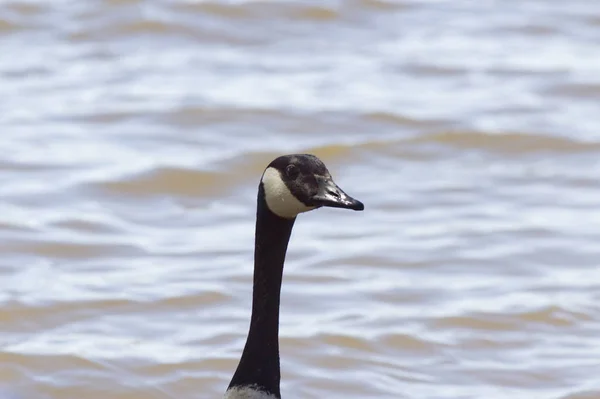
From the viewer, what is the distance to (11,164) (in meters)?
9.75

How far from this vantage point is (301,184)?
177 inches

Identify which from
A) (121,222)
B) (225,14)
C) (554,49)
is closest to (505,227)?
(121,222)

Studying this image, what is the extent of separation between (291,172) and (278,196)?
0.09 m

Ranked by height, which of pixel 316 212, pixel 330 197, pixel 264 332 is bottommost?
pixel 264 332

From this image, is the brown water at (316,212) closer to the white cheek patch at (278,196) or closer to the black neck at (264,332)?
the black neck at (264,332)

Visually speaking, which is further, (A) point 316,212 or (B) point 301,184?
(A) point 316,212

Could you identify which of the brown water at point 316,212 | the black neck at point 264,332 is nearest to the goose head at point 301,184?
the black neck at point 264,332

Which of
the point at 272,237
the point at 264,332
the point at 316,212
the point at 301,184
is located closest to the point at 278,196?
the point at 301,184

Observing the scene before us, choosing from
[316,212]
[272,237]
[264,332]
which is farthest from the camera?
[316,212]

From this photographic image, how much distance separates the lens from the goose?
14.8 ft

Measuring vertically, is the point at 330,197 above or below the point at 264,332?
above

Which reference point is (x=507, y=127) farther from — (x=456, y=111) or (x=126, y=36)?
(x=126, y=36)

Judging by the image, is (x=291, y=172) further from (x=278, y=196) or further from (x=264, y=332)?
(x=264, y=332)

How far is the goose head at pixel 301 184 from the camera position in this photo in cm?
449
